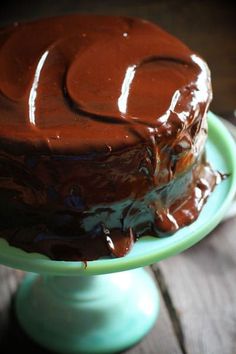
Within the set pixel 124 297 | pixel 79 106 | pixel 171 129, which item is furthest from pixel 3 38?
pixel 124 297

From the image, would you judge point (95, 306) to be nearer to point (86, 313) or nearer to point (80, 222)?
point (86, 313)

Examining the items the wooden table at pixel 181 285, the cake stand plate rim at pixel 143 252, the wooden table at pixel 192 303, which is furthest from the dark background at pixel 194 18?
the cake stand plate rim at pixel 143 252

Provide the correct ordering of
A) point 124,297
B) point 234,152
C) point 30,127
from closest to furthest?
1. point 30,127
2. point 234,152
3. point 124,297

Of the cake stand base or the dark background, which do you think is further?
the dark background

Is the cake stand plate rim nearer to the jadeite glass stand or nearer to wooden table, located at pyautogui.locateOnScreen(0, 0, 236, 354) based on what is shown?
the jadeite glass stand

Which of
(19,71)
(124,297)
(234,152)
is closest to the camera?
(19,71)

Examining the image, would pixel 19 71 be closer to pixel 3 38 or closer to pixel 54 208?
pixel 3 38

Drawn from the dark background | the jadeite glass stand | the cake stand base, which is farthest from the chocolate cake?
the dark background
